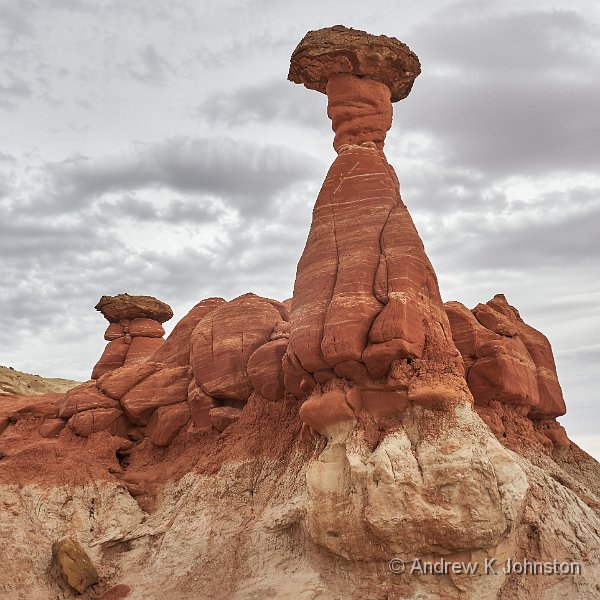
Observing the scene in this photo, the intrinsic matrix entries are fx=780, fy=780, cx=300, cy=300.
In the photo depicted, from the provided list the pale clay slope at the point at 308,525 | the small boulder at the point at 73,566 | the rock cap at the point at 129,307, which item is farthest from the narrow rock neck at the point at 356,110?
the rock cap at the point at 129,307

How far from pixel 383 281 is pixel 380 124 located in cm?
641

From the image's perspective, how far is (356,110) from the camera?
24.9 m

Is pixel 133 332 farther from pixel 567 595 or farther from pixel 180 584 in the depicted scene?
pixel 567 595

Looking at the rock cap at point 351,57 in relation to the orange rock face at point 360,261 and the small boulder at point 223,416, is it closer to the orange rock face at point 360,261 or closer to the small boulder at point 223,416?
the orange rock face at point 360,261

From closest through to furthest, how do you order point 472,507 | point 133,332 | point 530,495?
point 472,507
point 530,495
point 133,332

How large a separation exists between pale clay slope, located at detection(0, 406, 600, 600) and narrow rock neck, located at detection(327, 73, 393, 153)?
32.5ft

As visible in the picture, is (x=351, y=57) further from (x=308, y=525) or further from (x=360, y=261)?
(x=308, y=525)

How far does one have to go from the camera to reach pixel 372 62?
2478 centimetres

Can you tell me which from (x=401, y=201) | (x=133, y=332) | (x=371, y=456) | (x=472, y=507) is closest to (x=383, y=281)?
(x=401, y=201)

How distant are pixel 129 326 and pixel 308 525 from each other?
25.7m

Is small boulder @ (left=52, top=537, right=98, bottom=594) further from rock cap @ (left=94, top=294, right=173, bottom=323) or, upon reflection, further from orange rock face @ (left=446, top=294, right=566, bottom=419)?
rock cap @ (left=94, top=294, right=173, bottom=323)

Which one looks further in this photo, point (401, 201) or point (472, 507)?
point (401, 201)

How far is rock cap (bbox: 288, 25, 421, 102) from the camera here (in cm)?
2455

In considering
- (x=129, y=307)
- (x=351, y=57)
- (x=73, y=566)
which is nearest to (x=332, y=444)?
(x=73, y=566)
